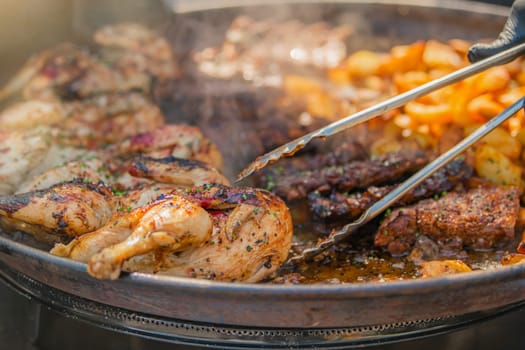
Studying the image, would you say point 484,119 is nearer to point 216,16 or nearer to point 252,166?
point 252,166

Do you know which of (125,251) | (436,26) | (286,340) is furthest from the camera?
(436,26)

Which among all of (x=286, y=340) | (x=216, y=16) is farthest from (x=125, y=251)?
(x=216, y=16)

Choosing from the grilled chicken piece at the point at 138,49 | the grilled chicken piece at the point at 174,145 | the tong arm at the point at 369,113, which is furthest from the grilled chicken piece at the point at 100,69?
the tong arm at the point at 369,113

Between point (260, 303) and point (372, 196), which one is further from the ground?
point (372, 196)

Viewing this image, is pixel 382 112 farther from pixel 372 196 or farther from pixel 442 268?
pixel 442 268

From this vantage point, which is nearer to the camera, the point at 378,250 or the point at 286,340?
the point at 286,340

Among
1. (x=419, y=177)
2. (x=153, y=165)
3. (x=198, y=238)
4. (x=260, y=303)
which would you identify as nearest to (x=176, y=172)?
(x=153, y=165)

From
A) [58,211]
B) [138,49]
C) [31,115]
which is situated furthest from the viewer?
[138,49]

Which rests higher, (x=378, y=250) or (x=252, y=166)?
(x=252, y=166)
